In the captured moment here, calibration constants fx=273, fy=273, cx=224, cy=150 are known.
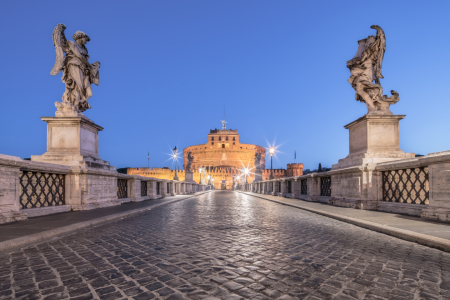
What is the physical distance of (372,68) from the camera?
9.39 metres

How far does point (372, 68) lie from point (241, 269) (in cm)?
905

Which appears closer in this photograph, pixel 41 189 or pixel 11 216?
pixel 11 216

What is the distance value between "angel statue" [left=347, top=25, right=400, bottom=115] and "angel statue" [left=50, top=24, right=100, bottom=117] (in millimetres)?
9179

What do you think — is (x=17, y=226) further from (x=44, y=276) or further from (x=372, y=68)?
(x=372, y=68)

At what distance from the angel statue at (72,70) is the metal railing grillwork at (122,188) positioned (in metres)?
3.72

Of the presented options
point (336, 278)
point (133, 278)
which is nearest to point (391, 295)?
point (336, 278)

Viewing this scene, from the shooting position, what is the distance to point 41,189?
695 centimetres

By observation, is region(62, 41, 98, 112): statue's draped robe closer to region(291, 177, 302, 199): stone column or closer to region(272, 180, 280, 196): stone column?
region(291, 177, 302, 199): stone column

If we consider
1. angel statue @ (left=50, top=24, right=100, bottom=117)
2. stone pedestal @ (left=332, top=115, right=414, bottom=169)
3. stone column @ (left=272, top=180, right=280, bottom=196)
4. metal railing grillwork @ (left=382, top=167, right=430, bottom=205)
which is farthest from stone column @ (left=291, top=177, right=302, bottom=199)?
angel statue @ (left=50, top=24, right=100, bottom=117)

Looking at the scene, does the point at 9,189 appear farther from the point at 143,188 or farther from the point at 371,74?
the point at 371,74

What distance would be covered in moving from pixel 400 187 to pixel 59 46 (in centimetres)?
1102

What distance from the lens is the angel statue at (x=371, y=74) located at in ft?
29.0

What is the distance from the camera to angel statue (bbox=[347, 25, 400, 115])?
8.84m

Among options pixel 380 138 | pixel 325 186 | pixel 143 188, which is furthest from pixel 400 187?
pixel 143 188
